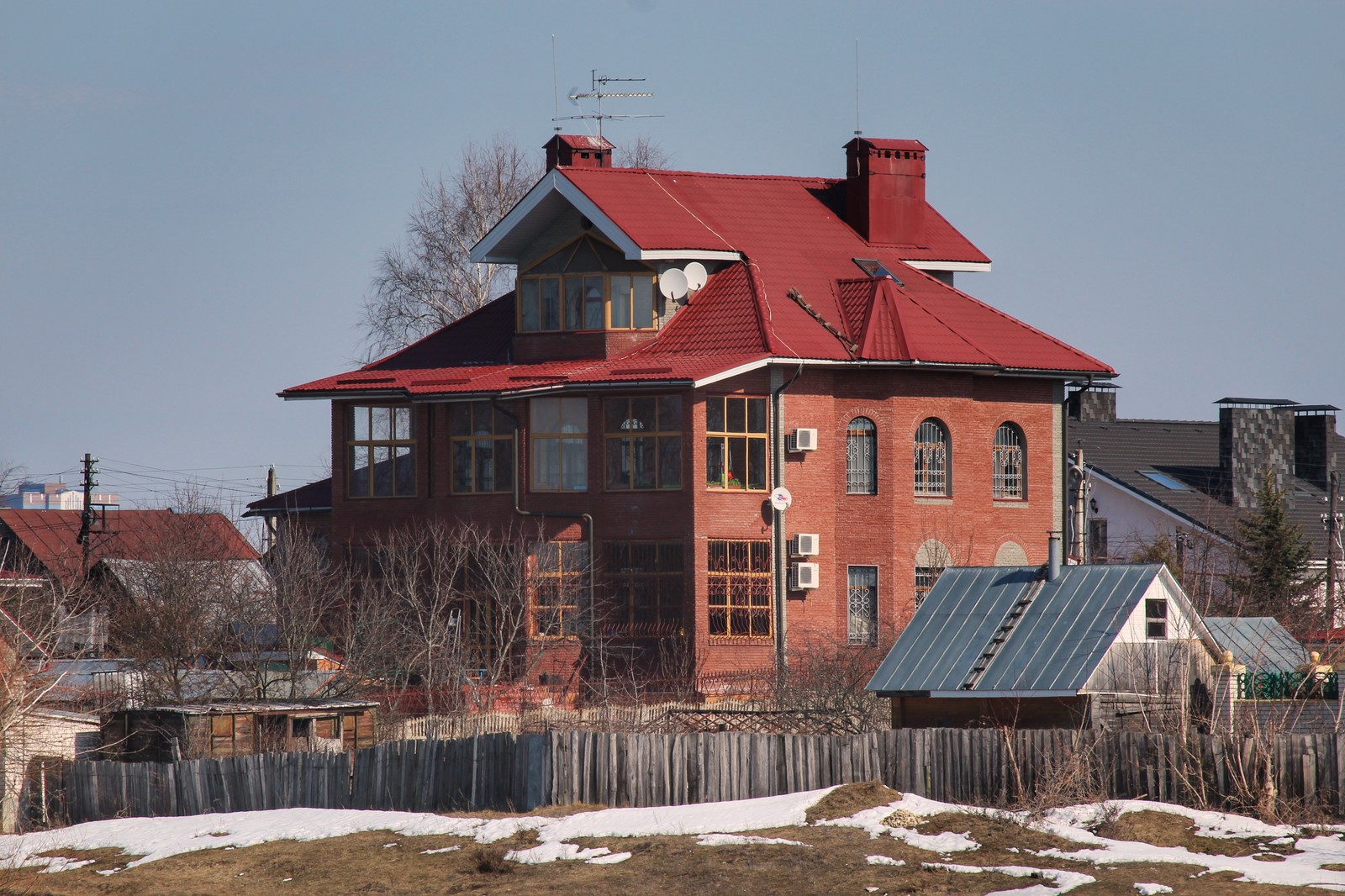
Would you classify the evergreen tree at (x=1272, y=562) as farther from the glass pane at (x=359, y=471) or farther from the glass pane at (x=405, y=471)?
the glass pane at (x=359, y=471)

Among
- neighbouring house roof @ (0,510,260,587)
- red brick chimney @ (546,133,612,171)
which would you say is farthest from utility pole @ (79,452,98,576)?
red brick chimney @ (546,133,612,171)

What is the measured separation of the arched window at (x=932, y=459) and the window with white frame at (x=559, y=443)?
6.68 meters

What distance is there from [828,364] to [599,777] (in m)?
13.9

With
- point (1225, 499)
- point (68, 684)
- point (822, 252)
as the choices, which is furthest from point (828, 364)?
point (1225, 499)

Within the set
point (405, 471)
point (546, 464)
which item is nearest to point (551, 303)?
point (546, 464)

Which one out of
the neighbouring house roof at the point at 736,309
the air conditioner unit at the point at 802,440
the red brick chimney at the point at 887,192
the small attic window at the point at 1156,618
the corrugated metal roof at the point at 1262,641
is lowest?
the corrugated metal roof at the point at 1262,641

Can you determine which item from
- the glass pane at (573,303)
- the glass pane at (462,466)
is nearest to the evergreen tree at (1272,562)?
the glass pane at (573,303)

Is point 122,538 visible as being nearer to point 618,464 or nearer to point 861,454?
point 618,464

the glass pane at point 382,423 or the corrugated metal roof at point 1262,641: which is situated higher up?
the glass pane at point 382,423

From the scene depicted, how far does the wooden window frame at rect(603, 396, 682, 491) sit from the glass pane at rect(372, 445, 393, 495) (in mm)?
5194

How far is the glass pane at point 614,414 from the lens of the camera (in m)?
37.2

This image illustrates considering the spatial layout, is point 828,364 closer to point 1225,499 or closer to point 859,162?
point 859,162

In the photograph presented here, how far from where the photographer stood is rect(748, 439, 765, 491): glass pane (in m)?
37.1

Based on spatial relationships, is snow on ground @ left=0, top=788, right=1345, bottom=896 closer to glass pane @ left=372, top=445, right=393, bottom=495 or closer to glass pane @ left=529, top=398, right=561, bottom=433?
glass pane @ left=529, top=398, right=561, bottom=433
